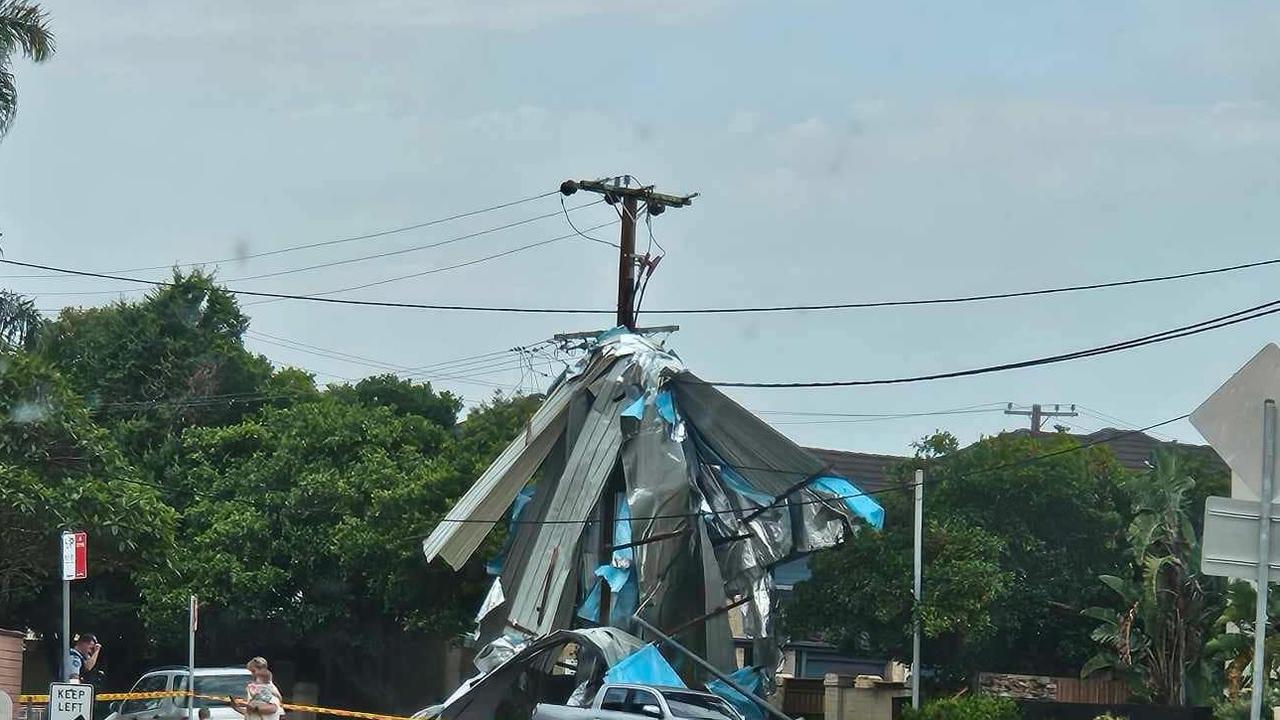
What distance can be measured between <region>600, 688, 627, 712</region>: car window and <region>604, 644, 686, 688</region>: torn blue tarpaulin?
4.06 feet

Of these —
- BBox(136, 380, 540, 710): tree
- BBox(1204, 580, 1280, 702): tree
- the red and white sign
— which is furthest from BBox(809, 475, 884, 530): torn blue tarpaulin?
the red and white sign

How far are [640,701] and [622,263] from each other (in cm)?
1014

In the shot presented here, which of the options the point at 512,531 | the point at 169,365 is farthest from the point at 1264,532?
the point at 169,365

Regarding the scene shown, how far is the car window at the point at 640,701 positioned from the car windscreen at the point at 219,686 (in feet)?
23.2

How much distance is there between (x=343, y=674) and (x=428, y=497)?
7512mm

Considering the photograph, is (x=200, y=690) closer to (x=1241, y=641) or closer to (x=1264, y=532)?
(x=1241, y=641)

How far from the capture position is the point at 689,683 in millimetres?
30688

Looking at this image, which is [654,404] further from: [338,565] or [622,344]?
[338,565]

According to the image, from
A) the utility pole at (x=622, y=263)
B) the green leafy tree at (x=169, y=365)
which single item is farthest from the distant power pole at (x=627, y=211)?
the green leafy tree at (x=169, y=365)

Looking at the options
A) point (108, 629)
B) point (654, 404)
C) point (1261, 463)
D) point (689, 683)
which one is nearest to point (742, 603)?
point (689, 683)

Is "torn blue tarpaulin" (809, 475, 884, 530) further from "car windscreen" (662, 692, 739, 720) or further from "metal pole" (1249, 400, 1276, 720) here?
"metal pole" (1249, 400, 1276, 720)

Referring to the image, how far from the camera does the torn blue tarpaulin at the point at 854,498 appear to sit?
3119 centimetres

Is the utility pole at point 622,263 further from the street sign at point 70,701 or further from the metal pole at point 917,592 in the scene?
the street sign at point 70,701

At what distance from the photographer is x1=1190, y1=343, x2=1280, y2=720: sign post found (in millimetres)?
9766
